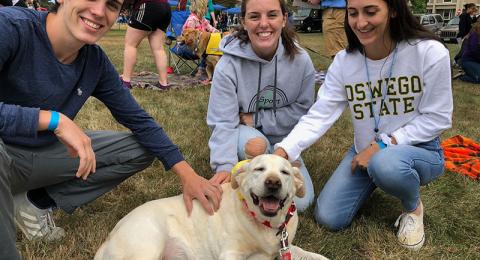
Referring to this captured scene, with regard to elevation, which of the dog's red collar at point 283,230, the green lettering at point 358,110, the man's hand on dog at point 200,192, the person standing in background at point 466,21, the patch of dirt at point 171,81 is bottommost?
the person standing in background at point 466,21

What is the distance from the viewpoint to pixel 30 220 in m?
2.66

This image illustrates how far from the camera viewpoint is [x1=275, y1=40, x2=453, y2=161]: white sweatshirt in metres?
2.82

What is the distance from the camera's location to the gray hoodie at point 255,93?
3.41 metres

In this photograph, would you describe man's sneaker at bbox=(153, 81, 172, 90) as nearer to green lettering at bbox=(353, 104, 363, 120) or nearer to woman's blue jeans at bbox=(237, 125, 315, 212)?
woman's blue jeans at bbox=(237, 125, 315, 212)

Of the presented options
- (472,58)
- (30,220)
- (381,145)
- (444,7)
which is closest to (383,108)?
(381,145)

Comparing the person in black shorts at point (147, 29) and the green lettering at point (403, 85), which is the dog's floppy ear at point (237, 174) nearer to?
the green lettering at point (403, 85)

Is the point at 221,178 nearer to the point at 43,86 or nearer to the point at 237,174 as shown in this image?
the point at 237,174

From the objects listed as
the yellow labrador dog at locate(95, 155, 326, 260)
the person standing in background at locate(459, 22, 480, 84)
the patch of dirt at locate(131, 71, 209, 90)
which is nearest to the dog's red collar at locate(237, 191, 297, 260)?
the yellow labrador dog at locate(95, 155, 326, 260)

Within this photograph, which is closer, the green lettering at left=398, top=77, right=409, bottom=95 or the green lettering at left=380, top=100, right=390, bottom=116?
the green lettering at left=398, top=77, right=409, bottom=95

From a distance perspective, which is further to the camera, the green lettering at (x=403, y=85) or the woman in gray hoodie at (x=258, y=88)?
the woman in gray hoodie at (x=258, y=88)

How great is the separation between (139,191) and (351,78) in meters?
1.84

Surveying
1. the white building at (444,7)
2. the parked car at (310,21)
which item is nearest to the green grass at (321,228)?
the parked car at (310,21)

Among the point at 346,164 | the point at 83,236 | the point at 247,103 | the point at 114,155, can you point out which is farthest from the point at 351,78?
the point at 83,236

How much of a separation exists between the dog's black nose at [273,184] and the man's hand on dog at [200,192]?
0.42 metres
